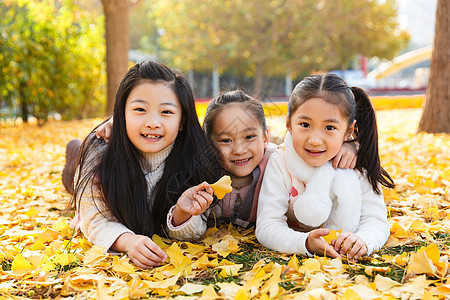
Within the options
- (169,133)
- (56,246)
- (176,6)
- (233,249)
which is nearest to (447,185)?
(233,249)

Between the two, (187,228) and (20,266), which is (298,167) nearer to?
(187,228)

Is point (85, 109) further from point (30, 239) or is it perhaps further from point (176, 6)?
point (176, 6)

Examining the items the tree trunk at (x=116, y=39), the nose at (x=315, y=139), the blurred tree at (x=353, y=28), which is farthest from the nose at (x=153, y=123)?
the blurred tree at (x=353, y=28)

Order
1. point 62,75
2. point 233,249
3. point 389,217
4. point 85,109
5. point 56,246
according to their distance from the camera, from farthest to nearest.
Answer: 1. point 85,109
2. point 62,75
3. point 389,217
4. point 56,246
5. point 233,249

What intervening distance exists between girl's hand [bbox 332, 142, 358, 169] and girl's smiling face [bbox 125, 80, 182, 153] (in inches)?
30.4

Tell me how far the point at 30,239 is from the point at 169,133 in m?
0.94

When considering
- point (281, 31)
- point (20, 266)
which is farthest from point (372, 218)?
point (281, 31)

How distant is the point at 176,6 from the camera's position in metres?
22.3

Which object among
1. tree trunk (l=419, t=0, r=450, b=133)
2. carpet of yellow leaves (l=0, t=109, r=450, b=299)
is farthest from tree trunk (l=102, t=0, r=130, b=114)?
carpet of yellow leaves (l=0, t=109, r=450, b=299)

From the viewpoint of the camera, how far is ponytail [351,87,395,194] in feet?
7.34

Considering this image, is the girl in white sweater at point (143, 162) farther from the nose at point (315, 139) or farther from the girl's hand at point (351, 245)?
the girl's hand at point (351, 245)

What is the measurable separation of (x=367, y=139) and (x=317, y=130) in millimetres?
340

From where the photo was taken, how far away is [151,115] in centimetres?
217

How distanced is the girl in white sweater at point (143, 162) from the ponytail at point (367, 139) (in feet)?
2.35
